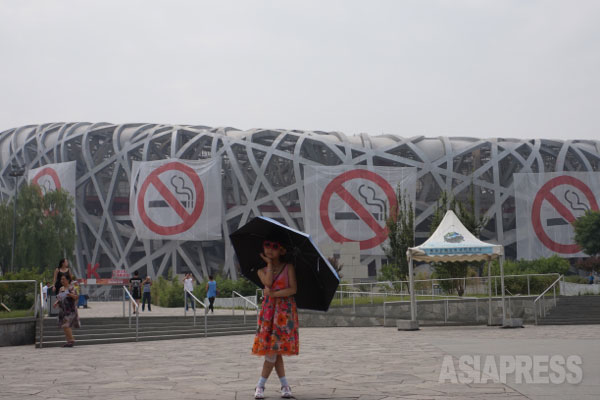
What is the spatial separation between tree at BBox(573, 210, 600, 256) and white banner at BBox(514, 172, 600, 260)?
5172mm

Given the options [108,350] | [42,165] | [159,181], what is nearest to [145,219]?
[159,181]

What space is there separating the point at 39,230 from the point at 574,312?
33.4 metres

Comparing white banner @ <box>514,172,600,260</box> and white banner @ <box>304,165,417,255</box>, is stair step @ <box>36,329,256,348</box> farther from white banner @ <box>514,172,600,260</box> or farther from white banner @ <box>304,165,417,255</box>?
white banner @ <box>514,172,600,260</box>

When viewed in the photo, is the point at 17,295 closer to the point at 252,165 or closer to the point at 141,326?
the point at 141,326

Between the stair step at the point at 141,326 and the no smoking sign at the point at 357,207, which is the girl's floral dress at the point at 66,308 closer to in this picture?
the stair step at the point at 141,326

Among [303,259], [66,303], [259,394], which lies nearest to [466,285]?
[66,303]

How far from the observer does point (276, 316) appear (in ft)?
20.8

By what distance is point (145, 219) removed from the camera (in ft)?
172

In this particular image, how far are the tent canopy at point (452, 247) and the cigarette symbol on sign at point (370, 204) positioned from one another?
104 ft

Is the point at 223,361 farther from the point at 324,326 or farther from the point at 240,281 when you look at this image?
the point at 240,281

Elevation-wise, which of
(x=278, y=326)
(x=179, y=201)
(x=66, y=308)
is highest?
(x=179, y=201)

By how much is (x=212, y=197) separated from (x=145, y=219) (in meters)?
5.55

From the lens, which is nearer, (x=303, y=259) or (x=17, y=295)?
(x=303, y=259)

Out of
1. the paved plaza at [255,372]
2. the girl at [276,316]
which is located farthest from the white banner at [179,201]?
the girl at [276,316]
